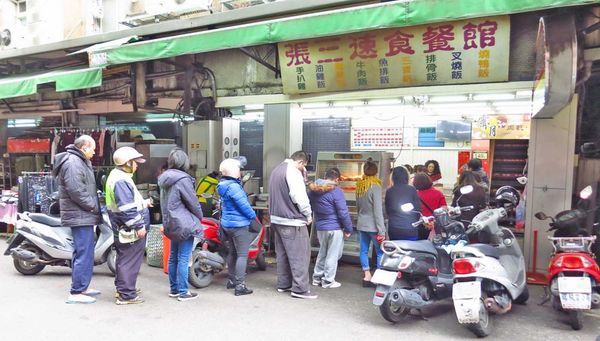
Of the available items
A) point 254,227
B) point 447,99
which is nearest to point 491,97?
point 447,99

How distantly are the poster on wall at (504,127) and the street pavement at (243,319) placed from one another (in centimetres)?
327

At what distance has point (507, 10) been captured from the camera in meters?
4.20

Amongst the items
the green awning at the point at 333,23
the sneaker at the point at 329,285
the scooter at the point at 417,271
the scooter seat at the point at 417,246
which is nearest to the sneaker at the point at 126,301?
the sneaker at the point at 329,285

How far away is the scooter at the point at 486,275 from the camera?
12.8 ft

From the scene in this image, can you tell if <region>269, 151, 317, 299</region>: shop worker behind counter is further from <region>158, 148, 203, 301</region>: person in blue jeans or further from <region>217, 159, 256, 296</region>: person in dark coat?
<region>158, 148, 203, 301</region>: person in blue jeans

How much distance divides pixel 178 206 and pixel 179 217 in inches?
5.3

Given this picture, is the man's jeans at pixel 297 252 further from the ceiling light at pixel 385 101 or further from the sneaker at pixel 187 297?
the ceiling light at pixel 385 101

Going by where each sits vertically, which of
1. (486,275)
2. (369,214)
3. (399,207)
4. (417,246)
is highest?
(399,207)

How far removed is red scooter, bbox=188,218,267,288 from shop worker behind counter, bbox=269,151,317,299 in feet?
3.16

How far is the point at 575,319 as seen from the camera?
412cm

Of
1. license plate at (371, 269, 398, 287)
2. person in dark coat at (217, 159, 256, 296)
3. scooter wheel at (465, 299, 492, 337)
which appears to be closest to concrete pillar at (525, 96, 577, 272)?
scooter wheel at (465, 299, 492, 337)

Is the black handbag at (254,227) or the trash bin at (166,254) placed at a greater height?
the black handbag at (254,227)

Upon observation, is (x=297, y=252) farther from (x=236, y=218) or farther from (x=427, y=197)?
(x=427, y=197)

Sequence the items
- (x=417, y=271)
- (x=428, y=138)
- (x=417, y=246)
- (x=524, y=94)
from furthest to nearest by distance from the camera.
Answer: (x=428, y=138) → (x=524, y=94) → (x=417, y=246) → (x=417, y=271)
